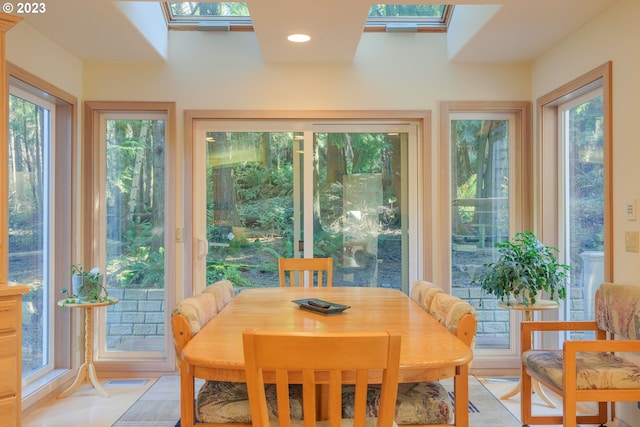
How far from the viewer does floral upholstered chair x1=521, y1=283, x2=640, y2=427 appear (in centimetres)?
208

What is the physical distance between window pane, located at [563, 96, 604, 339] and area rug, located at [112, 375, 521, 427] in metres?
0.81

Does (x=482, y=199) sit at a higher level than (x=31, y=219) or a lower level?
higher

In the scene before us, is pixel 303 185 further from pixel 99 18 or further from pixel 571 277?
pixel 571 277

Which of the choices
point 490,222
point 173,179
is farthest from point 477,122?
point 173,179

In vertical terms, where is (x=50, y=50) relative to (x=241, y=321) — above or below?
above

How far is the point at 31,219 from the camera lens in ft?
10.2

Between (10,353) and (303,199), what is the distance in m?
2.16

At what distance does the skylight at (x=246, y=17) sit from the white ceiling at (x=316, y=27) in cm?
13

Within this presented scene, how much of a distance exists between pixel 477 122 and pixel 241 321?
2622 mm

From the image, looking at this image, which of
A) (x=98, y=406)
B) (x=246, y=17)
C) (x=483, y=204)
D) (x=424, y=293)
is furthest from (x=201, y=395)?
(x=246, y=17)

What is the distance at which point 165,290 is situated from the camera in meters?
3.61

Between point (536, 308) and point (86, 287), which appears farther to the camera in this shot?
point (86, 287)

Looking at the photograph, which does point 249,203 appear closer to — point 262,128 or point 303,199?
point 303,199

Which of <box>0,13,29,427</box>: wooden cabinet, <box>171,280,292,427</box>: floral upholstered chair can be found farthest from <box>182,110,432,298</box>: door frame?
<box>171,280,292,427</box>: floral upholstered chair
